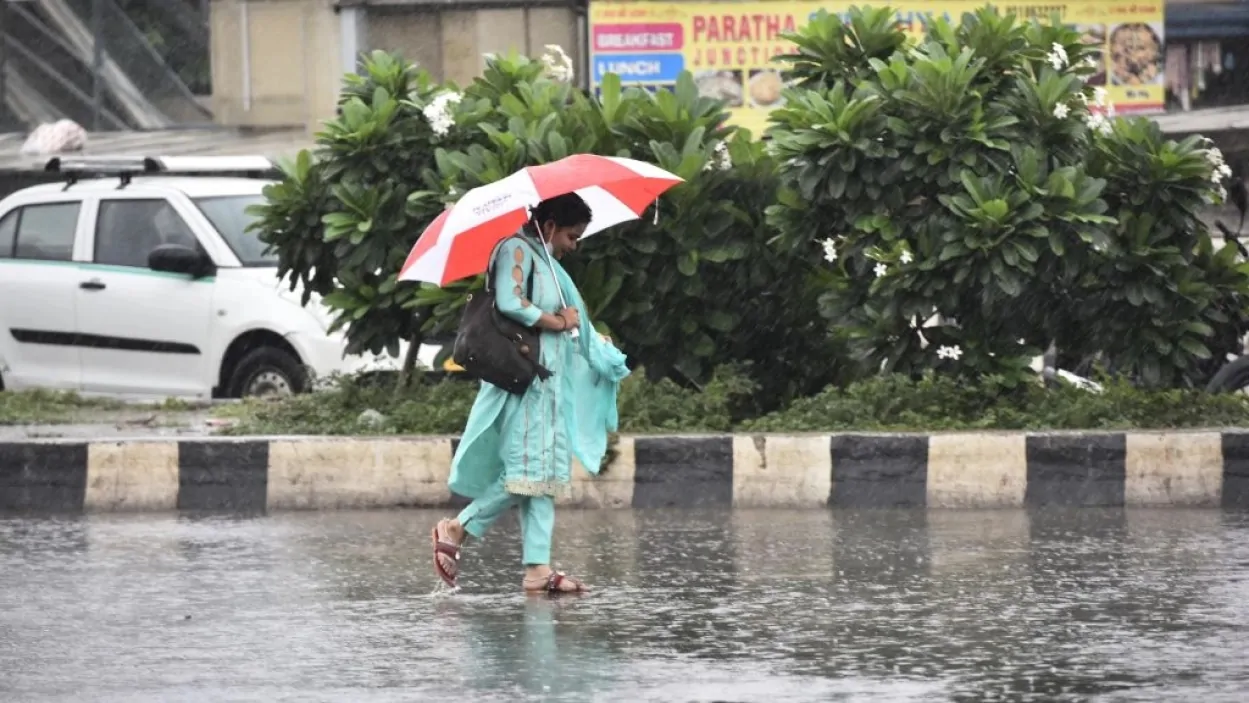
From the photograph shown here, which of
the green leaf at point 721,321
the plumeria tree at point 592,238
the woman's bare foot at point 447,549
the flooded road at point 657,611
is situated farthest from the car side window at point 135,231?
the woman's bare foot at point 447,549

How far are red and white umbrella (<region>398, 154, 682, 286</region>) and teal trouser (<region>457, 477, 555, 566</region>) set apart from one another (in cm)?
71

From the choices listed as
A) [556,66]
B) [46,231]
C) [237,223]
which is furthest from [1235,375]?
[46,231]

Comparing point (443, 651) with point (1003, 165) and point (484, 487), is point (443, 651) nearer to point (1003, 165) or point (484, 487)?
point (484, 487)

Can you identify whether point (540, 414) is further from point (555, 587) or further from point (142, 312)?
point (142, 312)

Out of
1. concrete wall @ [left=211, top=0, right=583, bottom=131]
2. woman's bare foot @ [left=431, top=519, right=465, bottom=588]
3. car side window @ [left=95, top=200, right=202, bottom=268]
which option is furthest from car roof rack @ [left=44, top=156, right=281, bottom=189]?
woman's bare foot @ [left=431, top=519, right=465, bottom=588]

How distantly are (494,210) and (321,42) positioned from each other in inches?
599

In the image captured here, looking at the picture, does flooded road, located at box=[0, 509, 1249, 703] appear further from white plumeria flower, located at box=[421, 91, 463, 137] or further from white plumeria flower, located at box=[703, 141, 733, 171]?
white plumeria flower, located at box=[421, 91, 463, 137]

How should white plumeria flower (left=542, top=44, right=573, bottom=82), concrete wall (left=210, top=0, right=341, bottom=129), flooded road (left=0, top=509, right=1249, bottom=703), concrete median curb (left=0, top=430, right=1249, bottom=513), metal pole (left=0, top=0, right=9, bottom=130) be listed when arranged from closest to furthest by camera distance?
flooded road (left=0, top=509, right=1249, bottom=703) → concrete median curb (left=0, top=430, right=1249, bottom=513) → white plumeria flower (left=542, top=44, right=573, bottom=82) → concrete wall (left=210, top=0, right=341, bottom=129) → metal pole (left=0, top=0, right=9, bottom=130)

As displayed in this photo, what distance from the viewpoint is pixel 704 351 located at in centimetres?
1095

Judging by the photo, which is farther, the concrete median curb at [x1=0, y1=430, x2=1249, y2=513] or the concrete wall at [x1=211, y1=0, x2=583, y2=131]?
the concrete wall at [x1=211, y1=0, x2=583, y2=131]

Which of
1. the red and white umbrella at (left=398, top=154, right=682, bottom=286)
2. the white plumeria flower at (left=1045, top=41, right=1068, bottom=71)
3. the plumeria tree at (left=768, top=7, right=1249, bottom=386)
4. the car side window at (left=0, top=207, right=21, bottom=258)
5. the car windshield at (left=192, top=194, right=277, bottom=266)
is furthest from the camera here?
the car side window at (left=0, top=207, right=21, bottom=258)

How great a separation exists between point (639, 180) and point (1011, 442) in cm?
255

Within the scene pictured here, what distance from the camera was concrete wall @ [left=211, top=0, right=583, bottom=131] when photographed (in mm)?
22156

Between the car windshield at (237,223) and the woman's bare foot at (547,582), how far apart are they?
677 centimetres
